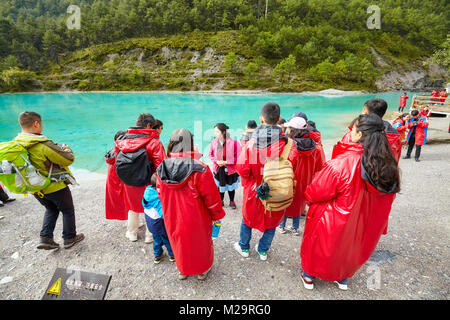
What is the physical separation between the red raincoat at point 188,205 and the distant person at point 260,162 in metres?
0.46

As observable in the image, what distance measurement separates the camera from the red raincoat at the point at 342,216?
2125mm

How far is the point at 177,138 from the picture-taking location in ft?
7.64

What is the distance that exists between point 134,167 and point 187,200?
1.10 metres

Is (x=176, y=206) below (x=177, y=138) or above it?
below

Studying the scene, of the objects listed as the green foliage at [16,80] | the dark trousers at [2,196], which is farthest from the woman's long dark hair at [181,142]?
the green foliage at [16,80]

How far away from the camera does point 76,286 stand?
6.91 ft

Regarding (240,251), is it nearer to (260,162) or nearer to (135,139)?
(260,162)

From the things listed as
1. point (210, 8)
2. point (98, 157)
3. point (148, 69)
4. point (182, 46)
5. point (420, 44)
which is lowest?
point (98, 157)

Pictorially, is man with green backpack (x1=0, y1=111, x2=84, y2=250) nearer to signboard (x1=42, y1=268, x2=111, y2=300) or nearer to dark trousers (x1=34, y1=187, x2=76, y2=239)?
dark trousers (x1=34, y1=187, x2=76, y2=239)

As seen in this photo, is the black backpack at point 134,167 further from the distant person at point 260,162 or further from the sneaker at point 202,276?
the sneaker at point 202,276

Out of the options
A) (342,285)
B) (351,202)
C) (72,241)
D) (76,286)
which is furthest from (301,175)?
(72,241)
